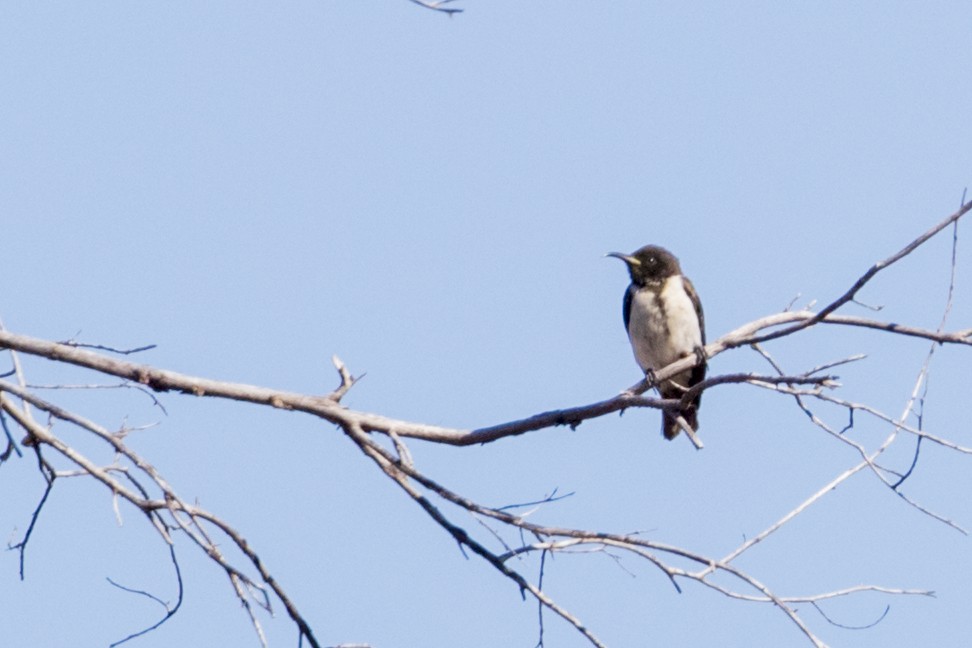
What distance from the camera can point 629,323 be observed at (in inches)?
340

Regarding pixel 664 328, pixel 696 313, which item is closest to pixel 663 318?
pixel 664 328

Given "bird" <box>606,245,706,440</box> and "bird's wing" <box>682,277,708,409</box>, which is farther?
"bird's wing" <box>682,277,708,409</box>

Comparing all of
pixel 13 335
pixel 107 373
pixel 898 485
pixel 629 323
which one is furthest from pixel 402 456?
pixel 629 323

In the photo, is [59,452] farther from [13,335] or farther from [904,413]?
[904,413]

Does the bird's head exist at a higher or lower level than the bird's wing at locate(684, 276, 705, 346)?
higher

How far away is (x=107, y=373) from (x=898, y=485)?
8.87 ft

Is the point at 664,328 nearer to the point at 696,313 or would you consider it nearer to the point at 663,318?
the point at 663,318

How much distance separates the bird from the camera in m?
8.21

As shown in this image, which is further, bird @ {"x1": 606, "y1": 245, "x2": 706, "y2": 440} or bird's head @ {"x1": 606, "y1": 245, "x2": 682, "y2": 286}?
bird's head @ {"x1": 606, "y1": 245, "x2": 682, "y2": 286}

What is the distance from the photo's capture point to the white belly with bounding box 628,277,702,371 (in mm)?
8211

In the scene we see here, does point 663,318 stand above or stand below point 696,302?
below

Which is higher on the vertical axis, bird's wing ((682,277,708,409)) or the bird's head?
the bird's head

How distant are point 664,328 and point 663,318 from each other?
0.22 ft

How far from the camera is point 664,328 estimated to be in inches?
324
